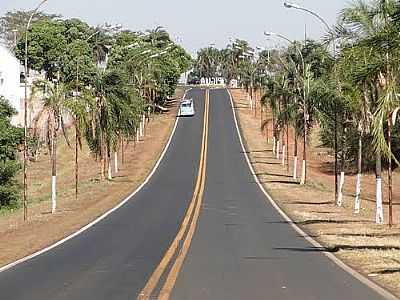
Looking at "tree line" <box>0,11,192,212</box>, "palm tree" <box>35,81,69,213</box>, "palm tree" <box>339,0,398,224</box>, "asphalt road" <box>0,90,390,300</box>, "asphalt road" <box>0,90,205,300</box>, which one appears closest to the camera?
"asphalt road" <box>0,90,390,300</box>

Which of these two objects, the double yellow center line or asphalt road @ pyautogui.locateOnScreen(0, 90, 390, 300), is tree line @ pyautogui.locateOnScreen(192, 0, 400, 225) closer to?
asphalt road @ pyautogui.locateOnScreen(0, 90, 390, 300)

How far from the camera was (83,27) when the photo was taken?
394ft

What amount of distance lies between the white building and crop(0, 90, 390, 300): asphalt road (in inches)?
1756

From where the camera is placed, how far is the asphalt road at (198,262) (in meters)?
13.2

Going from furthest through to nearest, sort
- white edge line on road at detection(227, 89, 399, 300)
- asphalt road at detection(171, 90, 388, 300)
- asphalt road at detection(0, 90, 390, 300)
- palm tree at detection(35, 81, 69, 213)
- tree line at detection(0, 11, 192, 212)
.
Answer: tree line at detection(0, 11, 192, 212) < palm tree at detection(35, 81, 69, 213) < asphalt road at detection(0, 90, 390, 300) < asphalt road at detection(171, 90, 388, 300) < white edge line on road at detection(227, 89, 399, 300)

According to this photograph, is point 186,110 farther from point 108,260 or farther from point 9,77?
point 108,260

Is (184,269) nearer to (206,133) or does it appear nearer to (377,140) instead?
(377,140)

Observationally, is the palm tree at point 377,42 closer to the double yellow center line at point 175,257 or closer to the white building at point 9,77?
the double yellow center line at point 175,257

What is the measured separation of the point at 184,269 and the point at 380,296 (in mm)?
4779

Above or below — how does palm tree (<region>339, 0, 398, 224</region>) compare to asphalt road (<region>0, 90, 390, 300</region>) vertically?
above

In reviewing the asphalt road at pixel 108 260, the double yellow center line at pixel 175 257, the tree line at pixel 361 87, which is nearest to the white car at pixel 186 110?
the tree line at pixel 361 87

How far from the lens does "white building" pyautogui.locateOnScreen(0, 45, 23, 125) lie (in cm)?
8075

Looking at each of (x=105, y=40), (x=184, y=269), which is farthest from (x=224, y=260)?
(x=105, y=40)

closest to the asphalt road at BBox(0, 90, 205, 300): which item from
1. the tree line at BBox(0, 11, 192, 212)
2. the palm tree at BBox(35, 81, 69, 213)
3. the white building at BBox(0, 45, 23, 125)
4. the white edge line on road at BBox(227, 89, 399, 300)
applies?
the white edge line on road at BBox(227, 89, 399, 300)
